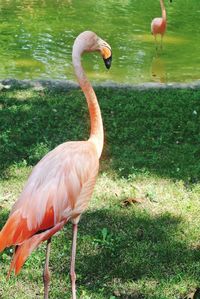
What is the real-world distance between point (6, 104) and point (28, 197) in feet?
12.3

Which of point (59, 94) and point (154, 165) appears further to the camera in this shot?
point (59, 94)

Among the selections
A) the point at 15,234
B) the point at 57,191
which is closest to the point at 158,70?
the point at 57,191

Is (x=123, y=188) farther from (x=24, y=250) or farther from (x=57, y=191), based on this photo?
(x=24, y=250)

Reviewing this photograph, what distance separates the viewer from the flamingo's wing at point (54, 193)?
9.81 feet

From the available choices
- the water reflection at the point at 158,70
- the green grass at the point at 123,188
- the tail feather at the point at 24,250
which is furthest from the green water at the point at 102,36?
the tail feather at the point at 24,250

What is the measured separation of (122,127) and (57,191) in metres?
2.98

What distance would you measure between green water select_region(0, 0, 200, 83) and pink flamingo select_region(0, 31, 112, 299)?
5748mm

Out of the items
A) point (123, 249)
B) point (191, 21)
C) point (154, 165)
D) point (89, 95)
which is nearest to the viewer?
point (89, 95)

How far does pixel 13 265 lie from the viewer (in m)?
Answer: 2.96

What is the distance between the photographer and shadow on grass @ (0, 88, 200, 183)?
5.29m

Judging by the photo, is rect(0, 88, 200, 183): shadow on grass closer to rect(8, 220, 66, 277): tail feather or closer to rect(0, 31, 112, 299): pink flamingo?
rect(0, 31, 112, 299): pink flamingo

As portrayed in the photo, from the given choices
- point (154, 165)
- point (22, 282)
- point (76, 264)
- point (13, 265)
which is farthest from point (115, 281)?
point (154, 165)

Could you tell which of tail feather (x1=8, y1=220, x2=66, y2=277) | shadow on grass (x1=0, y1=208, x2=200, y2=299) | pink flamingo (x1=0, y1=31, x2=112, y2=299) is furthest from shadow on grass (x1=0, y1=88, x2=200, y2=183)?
tail feather (x1=8, y1=220, x2=66, y2=277)

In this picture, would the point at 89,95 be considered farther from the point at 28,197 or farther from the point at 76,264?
the point at 76,264
